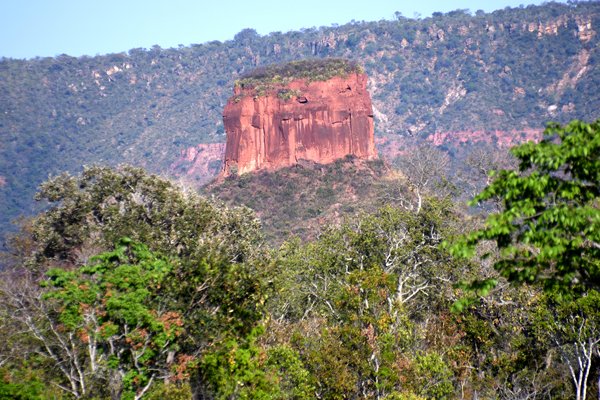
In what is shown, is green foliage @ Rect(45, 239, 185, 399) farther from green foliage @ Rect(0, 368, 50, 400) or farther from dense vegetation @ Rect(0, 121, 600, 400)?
green foliage @ Rect(0, 368, 50, 400)

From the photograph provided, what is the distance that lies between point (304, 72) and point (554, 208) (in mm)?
78391

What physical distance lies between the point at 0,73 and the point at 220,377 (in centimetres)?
15332

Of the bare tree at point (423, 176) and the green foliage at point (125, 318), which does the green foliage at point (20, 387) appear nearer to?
the green foliage at point (125, 318)

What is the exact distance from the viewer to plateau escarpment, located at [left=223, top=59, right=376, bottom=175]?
3287 inches

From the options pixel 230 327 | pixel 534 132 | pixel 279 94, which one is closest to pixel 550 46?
pixel 534 132

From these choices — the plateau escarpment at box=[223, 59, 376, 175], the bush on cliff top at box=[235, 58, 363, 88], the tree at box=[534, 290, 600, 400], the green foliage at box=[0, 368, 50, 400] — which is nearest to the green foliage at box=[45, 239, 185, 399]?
the green foliage at box=[0, 368, 50, 400]

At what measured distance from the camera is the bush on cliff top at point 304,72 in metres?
85.3

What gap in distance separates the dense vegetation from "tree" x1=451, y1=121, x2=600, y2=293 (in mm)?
25

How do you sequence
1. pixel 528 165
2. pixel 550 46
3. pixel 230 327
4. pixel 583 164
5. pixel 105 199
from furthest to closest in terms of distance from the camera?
pixel 550 46 → pixel 105 199 → pixel 230 327 → pixel 528 165 → pixel 583 164

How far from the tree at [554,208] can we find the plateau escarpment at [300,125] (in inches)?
2875

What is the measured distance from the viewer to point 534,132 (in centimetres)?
12900

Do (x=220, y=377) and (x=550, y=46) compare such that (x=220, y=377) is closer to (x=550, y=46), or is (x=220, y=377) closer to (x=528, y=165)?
(x=528, y=165)

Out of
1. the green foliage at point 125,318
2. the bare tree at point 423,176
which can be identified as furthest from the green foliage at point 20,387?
the bare tree at point 423,176

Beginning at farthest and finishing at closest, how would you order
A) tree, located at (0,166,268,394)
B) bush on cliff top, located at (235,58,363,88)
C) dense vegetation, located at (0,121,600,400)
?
bush on cliff top, located at (235,58,363,88) → tree, located at (0,166,268,394) → dense vegetation, located at (0,121,600,400)
